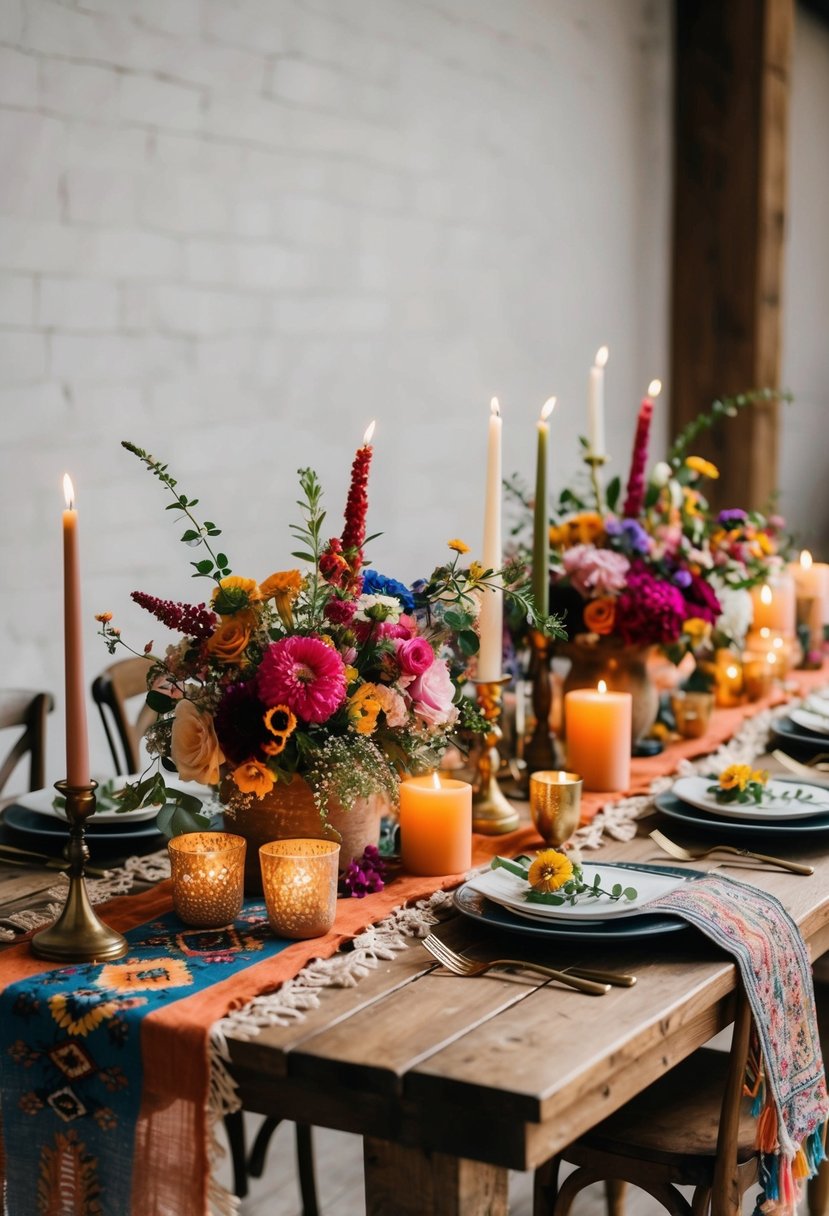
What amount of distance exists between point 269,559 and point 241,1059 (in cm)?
201

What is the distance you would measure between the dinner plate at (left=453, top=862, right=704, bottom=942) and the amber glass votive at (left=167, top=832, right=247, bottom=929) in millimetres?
220

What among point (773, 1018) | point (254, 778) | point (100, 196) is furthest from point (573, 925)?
point (100, 196)

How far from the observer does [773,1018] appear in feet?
4.52

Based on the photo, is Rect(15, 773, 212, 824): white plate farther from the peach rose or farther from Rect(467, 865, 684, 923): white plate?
Rect(467, 865, 684, 923): white plate

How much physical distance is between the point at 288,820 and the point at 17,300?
4.45 feet

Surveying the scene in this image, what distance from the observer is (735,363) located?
14.8 feet

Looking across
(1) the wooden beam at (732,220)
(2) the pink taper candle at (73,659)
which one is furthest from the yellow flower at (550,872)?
(1) the wooden beam at (732,220)

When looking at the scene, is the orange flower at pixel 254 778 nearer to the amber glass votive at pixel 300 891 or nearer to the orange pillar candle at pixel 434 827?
the amber glass votive at pixel 300 891

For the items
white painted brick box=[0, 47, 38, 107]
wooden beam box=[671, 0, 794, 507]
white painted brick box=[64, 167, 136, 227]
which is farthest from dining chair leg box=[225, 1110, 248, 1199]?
wooden beam box=[671, 0, 794, 507]

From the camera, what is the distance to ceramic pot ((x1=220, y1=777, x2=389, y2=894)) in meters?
1.45

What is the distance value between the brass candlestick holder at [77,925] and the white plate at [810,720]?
1310mm

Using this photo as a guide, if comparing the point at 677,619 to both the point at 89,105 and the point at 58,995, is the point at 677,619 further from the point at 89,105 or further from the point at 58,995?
the point at 89,105

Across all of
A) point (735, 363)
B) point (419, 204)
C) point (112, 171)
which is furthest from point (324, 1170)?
point (735, 363)

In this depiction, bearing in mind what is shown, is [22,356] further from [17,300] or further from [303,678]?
[303,678]
